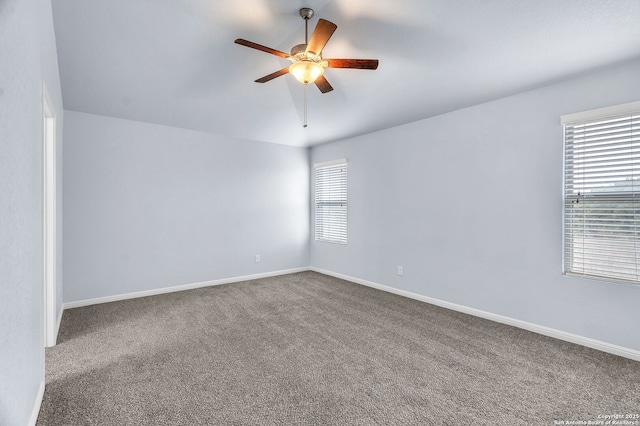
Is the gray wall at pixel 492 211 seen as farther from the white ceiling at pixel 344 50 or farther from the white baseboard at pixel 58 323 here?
the white baseboard at pixel 58 323

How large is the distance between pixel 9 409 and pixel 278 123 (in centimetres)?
432

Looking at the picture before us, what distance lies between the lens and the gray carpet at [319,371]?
6.17ft

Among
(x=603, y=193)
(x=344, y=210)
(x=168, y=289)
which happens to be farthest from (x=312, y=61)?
(x=168, y=289)

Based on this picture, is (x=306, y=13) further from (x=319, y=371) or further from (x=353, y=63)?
(x=319, y=371)

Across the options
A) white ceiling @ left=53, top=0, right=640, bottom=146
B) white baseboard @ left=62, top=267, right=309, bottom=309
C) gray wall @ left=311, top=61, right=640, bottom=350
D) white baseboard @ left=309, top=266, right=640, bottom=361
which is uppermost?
white ceiling @ left=53, top=0, right=640, bottom=146

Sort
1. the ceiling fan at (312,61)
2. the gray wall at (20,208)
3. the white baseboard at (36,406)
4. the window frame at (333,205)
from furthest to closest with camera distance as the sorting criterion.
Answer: the window frame at (333,205)
the ceiling fan at (312,61)
the white baseboard at (36,406)
the gray wall at (20,208)

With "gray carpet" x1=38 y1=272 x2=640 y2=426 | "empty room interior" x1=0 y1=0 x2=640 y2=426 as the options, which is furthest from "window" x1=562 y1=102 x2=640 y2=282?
"gray carpet" x1=38 y1=272 x2=640 y2=426

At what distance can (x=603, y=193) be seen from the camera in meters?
→ 2.72

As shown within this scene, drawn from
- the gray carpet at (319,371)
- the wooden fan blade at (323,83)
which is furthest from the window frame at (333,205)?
the wooden fan blade at (323,83)

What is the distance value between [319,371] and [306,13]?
3.05 metres

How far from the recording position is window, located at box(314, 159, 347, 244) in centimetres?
535

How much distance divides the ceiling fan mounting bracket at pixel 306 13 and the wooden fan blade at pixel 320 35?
0.65 m

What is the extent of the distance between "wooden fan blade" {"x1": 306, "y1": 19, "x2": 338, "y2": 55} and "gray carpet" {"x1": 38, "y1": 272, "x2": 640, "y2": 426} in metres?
2.48

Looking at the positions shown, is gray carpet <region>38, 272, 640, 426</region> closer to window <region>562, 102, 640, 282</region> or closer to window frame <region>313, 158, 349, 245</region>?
window <region>562, 102, 640, 282</region>
